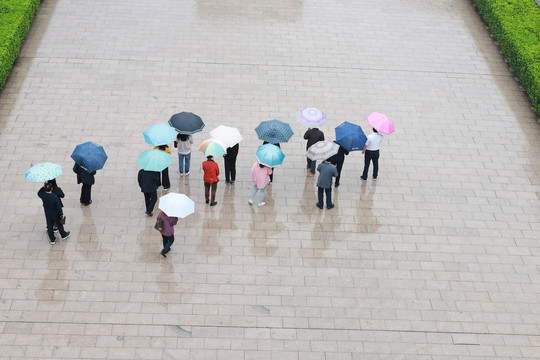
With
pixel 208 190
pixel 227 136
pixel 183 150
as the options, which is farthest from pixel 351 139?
pixel 183 150

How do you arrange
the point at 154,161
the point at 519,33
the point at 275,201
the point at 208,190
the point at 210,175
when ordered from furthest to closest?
the point at 519,33
the point at 275,201
the point at 208,190
the point at 210,175
the point at 154,161

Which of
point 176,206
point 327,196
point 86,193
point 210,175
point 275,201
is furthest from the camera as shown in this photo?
point 275,201

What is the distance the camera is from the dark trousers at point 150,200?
11.1 metres

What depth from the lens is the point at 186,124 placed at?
11320mm

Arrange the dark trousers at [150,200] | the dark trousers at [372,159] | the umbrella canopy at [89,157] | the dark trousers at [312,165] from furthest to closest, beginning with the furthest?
the dark trousers at [312,165] → the dark trousers at [372,159] → the dark trousers at [150,200] → the umbrella canopy at [89,157]

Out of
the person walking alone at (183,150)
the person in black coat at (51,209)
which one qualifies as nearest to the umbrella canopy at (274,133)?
the person walking alone at (183,150)

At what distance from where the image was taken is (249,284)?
10148mm

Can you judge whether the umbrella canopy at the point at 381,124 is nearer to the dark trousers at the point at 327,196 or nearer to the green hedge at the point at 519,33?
the dark trousers at the point at 327,196

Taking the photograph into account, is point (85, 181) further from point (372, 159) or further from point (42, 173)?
point (372, 159)

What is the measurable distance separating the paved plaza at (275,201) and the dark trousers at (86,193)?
9.0 inches

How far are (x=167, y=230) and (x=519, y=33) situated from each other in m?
12.0

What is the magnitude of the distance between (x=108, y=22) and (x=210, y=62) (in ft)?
11.6

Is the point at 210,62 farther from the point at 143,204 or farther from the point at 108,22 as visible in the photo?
the point at 143,204

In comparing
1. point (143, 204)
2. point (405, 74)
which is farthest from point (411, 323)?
point (405, 74)
